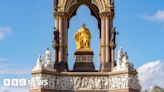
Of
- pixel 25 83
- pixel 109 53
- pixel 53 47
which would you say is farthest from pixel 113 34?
pixel 25 83

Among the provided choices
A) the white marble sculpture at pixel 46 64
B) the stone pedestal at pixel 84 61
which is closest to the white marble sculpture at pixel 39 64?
the white marble sculpture at pixel 46 64

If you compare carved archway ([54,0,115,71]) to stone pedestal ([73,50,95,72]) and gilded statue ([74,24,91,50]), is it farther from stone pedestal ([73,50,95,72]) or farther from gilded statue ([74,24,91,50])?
gilded statue ([74,24,91,50])

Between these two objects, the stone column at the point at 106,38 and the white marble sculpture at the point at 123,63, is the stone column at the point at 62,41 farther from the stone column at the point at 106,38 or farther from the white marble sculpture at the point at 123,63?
the white marble sculpture at the point at 123,63

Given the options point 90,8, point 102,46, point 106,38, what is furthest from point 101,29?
point 90,8

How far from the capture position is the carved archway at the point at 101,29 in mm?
38812

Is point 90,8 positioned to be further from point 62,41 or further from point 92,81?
point 92,81

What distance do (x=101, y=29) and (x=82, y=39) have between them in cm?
178

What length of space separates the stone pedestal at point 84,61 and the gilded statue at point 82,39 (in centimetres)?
50

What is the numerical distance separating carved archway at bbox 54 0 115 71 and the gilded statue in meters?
1.34

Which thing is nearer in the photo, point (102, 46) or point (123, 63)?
point (123, 63)

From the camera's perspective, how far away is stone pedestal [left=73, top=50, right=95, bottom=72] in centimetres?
3978

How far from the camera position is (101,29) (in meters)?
40.0

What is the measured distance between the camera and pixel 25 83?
3625 centimetres

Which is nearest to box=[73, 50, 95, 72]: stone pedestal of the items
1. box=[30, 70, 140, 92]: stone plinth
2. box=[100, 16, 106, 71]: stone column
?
box=[100, 16, 106, 71]: stone column
